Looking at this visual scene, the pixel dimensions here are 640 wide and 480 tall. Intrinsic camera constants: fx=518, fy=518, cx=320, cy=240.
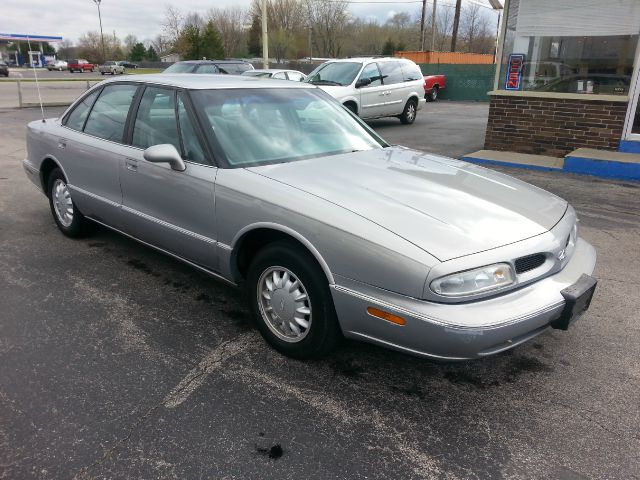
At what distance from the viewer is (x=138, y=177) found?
3805mm

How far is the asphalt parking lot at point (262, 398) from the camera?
2291 mm

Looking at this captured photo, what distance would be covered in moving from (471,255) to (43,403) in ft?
7.44

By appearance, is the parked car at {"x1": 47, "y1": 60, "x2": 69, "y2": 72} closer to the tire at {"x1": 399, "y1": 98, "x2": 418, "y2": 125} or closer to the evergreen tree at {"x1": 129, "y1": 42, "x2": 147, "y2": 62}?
the evergreen tree at {"x1": 129, "y1": 42, "x2": 147, "y2": 62}

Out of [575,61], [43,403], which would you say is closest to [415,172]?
[43,403]

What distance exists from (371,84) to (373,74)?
291 millimetres

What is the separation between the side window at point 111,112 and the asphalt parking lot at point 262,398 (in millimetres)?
1212

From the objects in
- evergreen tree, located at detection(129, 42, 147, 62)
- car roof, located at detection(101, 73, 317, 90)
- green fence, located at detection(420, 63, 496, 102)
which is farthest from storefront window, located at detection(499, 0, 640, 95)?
evergreen tree, located at detection(129, 42, 147, 62)

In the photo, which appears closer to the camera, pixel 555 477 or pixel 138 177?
pixel 555 477

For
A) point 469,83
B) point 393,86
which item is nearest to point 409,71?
point 393,86

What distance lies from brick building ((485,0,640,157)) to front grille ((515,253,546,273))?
701cm

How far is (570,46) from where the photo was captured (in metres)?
8.68

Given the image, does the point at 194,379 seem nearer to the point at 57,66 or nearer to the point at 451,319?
the point at 451,319

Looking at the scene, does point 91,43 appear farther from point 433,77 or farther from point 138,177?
point 138,177

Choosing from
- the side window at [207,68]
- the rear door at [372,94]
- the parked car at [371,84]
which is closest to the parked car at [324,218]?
the parked car at [371,84]
